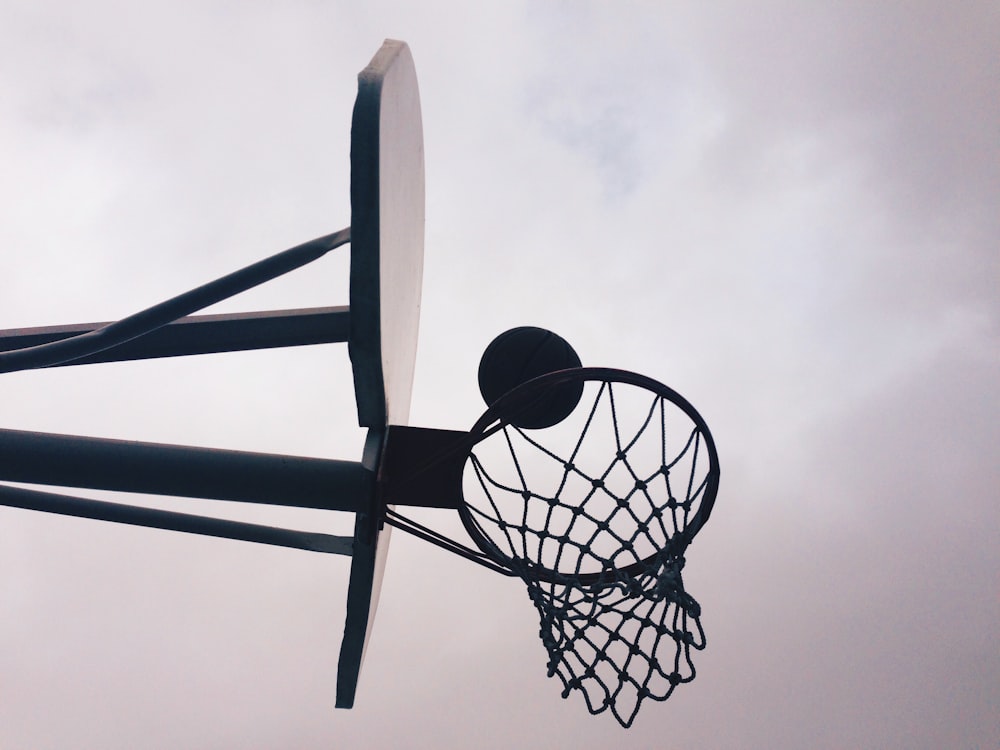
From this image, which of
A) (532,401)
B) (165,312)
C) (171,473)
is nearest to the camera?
(165,312)

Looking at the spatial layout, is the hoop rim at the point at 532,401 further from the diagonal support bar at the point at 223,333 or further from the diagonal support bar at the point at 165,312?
the diagonal support bar at the point at 165,312

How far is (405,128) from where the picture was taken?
311cm

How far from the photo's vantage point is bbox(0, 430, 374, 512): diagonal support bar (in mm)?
2971

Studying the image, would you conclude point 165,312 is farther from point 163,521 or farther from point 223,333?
point 163,521

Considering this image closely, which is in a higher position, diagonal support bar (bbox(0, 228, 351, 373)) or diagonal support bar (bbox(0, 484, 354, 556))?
diagonal support bar (bbox(0, 228, 351, 373))

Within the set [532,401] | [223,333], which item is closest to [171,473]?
[223,333]

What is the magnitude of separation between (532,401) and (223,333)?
4.66ft

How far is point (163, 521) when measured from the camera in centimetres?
337

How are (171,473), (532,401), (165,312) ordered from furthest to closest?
1. (532,401)
2. (171,473)
3. (165,312)

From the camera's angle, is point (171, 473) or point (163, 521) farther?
point (163, 521)

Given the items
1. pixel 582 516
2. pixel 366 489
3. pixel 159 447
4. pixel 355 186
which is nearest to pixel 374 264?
pixel 355 186

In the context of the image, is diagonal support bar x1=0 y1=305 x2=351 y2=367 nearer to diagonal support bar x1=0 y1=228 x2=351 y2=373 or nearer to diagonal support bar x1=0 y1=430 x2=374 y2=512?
diagonal support bar x1=0 y1=228 x2=351 y2=373

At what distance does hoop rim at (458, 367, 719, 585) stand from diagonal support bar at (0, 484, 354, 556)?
2.11 ft

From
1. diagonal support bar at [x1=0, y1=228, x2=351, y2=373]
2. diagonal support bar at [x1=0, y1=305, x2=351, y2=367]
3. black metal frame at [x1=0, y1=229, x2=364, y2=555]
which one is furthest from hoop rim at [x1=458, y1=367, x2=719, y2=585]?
diagonal support bar at [x1=0, y1=228, x2=351, y2=373]
